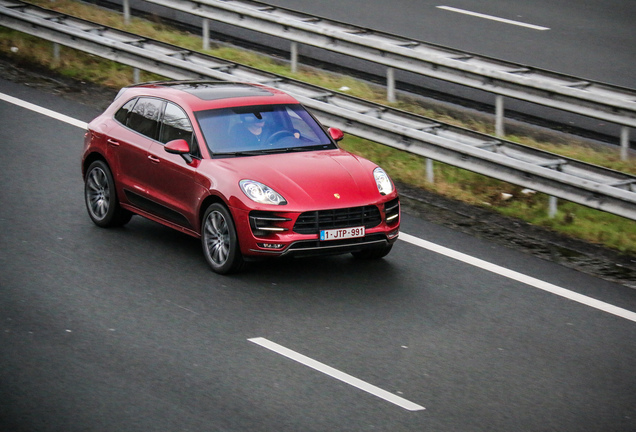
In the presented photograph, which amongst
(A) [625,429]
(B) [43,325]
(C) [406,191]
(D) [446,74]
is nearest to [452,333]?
(A) [625,429]

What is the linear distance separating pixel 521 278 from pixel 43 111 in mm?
8170

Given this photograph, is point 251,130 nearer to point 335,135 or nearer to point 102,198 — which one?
point 335,135

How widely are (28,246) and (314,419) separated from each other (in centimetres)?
461

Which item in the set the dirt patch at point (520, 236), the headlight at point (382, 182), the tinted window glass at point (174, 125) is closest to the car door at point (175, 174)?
the tinted window glass at point (174, 125)

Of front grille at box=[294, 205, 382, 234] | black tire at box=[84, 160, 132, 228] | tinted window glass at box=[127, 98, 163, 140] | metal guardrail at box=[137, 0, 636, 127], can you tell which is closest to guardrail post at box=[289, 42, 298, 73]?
metal guardrail at box=[137, 0, 636, 127]

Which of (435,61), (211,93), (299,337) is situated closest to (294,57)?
(435,61)

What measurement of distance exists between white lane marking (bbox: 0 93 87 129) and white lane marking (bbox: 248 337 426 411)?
7.44 meters

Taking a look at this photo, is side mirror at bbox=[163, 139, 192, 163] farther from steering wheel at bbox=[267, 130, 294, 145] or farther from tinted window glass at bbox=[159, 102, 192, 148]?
steering wheel at bbox=[267, 130, 294, 145]

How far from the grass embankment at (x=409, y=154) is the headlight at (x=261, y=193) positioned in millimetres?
3684

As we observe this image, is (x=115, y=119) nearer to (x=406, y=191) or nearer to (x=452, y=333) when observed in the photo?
(x=406, y=191)

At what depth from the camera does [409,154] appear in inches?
552

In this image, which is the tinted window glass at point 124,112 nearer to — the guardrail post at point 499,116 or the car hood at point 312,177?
the car hood at point 312,177

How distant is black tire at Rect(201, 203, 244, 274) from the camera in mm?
9641

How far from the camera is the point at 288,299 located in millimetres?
9336
